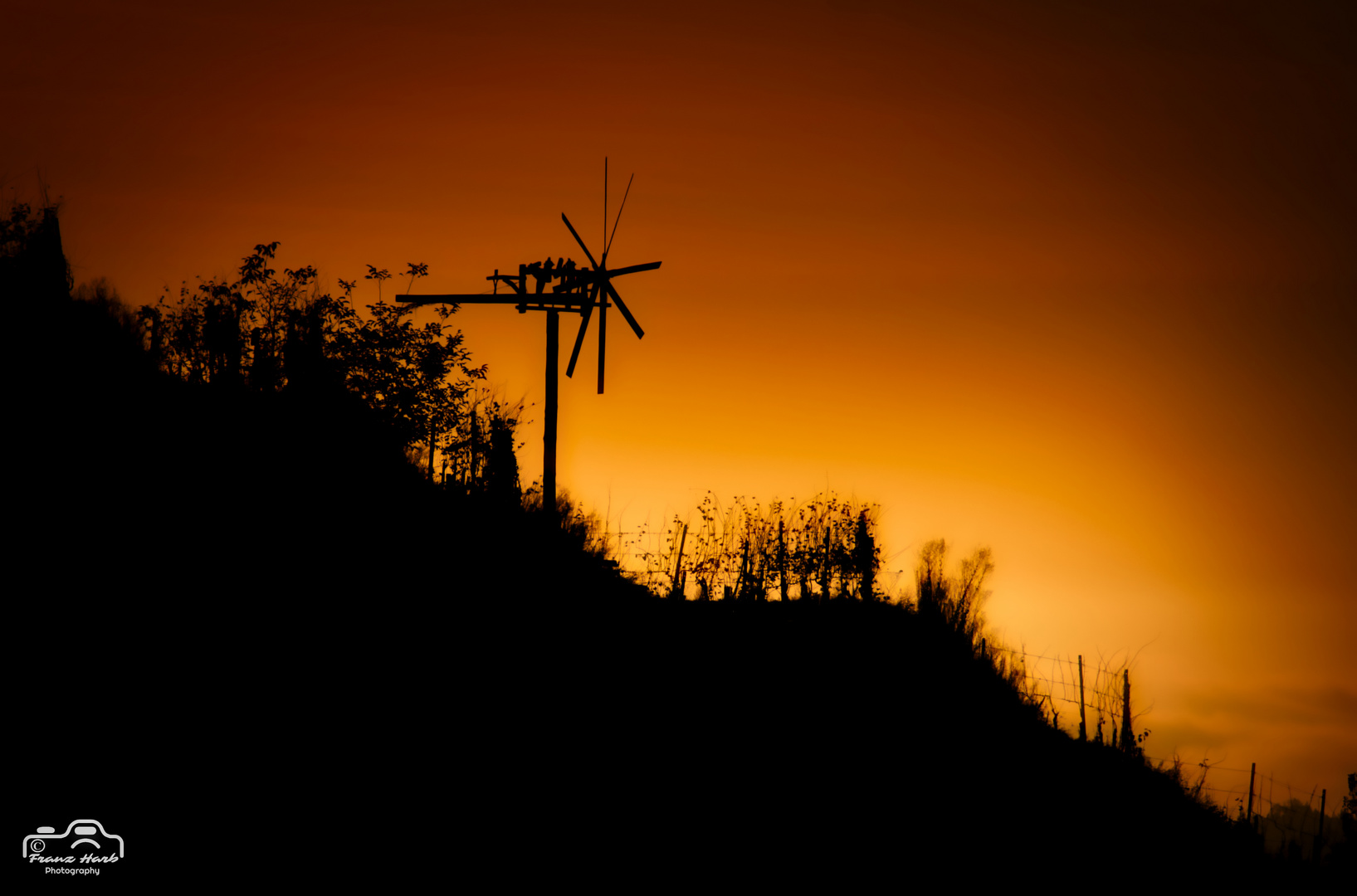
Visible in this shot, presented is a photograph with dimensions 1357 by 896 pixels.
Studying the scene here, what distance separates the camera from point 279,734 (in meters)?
16.2

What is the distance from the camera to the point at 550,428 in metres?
31.9

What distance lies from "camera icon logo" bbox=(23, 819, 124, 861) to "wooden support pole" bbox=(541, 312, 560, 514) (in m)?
18.4

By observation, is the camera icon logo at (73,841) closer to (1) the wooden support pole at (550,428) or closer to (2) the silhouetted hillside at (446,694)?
(2) the silhouetted hillside at (446,694)

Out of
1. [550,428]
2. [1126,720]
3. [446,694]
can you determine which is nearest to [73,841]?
[446,694]

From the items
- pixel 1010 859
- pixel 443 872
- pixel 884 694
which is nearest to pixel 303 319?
pixel 884 694

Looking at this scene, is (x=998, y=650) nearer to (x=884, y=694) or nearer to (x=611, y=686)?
(x=884, y=694)

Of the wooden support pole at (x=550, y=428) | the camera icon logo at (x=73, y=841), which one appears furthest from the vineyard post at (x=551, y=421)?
the camera icon logo at (x=73, y=841)

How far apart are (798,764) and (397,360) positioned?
21400mm

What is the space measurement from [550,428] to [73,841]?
20.0 metres

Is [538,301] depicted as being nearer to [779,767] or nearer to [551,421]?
[551,421]

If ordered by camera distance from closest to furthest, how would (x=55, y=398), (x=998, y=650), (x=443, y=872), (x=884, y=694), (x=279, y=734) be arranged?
(x=443, y=872) → (x=279, y=734) → (x=55, y=398) → (x=884, y=694) → (x=998, y=650)

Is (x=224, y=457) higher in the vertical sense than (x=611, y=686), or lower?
higher

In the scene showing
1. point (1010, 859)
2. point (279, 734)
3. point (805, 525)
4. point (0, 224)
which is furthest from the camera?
point (805, 525)

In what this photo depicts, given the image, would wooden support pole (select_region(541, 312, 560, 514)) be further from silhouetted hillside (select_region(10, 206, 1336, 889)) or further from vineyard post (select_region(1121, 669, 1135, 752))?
vineyard post (select_region(1121, 669, 1135, 752))
